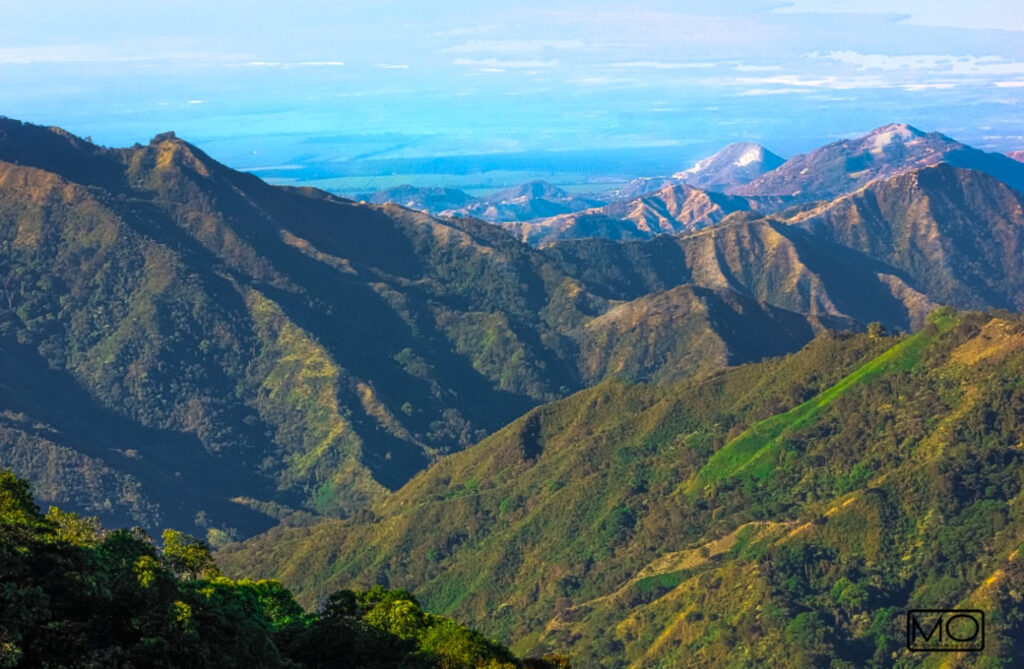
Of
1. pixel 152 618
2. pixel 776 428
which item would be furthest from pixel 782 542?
pixel 152 618

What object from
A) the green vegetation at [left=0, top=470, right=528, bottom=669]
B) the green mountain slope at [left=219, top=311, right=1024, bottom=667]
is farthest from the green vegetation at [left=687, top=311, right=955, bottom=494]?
the green vegetation at [left=0, top=470, right=528, bottom=669]

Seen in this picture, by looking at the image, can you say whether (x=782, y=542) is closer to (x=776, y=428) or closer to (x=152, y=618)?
(x=776, y=428)

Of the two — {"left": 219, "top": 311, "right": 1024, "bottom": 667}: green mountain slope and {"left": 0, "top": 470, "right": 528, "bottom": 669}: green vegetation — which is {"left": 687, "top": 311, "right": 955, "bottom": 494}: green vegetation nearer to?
{"left": 219, "top": 311, "right": 1024, "bottom": 667}: green mountain slope

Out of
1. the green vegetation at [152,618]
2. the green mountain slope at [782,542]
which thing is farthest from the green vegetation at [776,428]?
Result: the green vegetation at [152,618]

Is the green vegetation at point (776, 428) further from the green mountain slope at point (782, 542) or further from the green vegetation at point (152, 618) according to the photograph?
the green vegetation at point (152, 618)

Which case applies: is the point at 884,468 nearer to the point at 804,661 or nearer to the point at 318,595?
the point at 804,661
